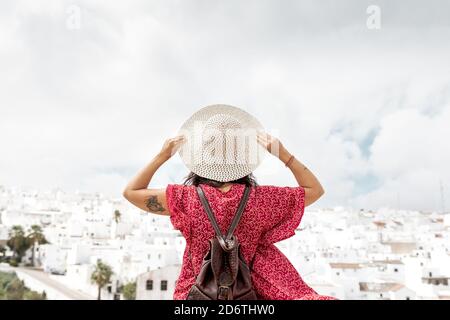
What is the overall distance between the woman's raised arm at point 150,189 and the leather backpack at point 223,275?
19 centimetres

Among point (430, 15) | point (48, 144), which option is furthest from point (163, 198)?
point (48, 144)

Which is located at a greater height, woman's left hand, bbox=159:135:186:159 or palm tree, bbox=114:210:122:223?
woman's left hand, bbox=159:135:186:159

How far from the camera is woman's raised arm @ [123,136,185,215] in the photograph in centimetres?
123

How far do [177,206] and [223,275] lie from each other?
0.23m

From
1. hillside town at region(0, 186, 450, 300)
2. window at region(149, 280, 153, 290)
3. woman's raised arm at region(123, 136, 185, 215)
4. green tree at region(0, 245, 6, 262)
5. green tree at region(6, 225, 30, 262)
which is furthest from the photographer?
green tree at region(6, 225, 30, 262)

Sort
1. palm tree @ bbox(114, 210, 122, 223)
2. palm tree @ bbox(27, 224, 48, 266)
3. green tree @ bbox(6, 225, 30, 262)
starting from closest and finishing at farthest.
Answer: green tree @ bbox(6, 225, 30, 262)
palm tree @ bbox(27, 224, 48, 266)
palm tree @ bbox(114, 210, 122, 223)

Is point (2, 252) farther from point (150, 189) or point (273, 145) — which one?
point (273, 145)

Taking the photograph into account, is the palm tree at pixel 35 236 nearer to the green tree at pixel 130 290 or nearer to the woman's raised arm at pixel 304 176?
the green tree at pixel 130 290

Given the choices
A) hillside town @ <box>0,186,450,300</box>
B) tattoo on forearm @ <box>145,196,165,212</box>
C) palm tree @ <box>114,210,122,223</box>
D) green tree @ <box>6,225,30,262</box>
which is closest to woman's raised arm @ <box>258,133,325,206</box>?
tattoo on forearm @ <box>145,196,165,212</box>

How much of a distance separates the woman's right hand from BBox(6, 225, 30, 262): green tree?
19732mm

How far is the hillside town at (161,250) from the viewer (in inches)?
520

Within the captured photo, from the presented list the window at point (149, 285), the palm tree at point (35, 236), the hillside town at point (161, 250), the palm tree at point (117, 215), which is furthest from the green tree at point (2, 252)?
the window at point (149, 285)

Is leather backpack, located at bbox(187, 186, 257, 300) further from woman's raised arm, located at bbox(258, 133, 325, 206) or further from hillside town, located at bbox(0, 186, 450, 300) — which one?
hillside town, located at bbox(0, 186, 450, 300)

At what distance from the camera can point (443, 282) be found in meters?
13.3
